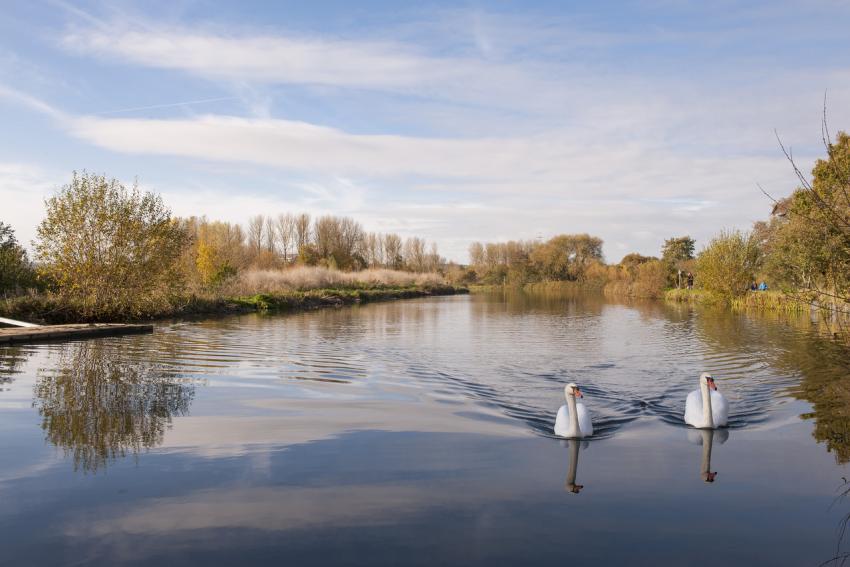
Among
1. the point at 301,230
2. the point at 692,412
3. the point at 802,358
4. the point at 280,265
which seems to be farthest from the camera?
the point at 301,230

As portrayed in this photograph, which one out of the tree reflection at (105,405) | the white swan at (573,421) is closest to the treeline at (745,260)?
the white swan at (573,421)

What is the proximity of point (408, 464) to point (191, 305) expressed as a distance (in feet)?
65.3

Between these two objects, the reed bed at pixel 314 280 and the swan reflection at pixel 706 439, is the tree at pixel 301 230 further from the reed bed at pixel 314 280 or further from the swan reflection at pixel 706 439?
the swan reflection at pixel 706 439

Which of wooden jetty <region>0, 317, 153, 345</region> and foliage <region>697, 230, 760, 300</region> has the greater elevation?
foliage <region>697, 230, 760, 300</region>

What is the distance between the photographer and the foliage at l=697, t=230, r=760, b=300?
94.7 feet

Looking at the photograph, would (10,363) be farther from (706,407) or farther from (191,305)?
(191,305)

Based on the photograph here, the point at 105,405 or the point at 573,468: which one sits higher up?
the point at 105,405

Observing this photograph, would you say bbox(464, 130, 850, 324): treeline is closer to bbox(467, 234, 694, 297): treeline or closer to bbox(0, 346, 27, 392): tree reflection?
bbox(467, 234, 694, 297): treeline

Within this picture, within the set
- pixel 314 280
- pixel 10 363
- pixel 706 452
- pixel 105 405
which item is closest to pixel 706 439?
pixel 706 452

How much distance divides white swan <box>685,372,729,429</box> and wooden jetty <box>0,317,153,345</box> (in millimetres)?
13689

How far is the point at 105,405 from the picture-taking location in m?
7.83

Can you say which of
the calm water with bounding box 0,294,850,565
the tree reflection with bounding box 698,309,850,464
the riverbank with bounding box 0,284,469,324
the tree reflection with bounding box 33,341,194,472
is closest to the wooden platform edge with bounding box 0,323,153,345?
the calm water with bounding box 0,294,850,565

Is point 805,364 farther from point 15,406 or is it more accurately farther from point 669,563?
point 15,406

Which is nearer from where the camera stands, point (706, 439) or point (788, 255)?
point (706, 439)
